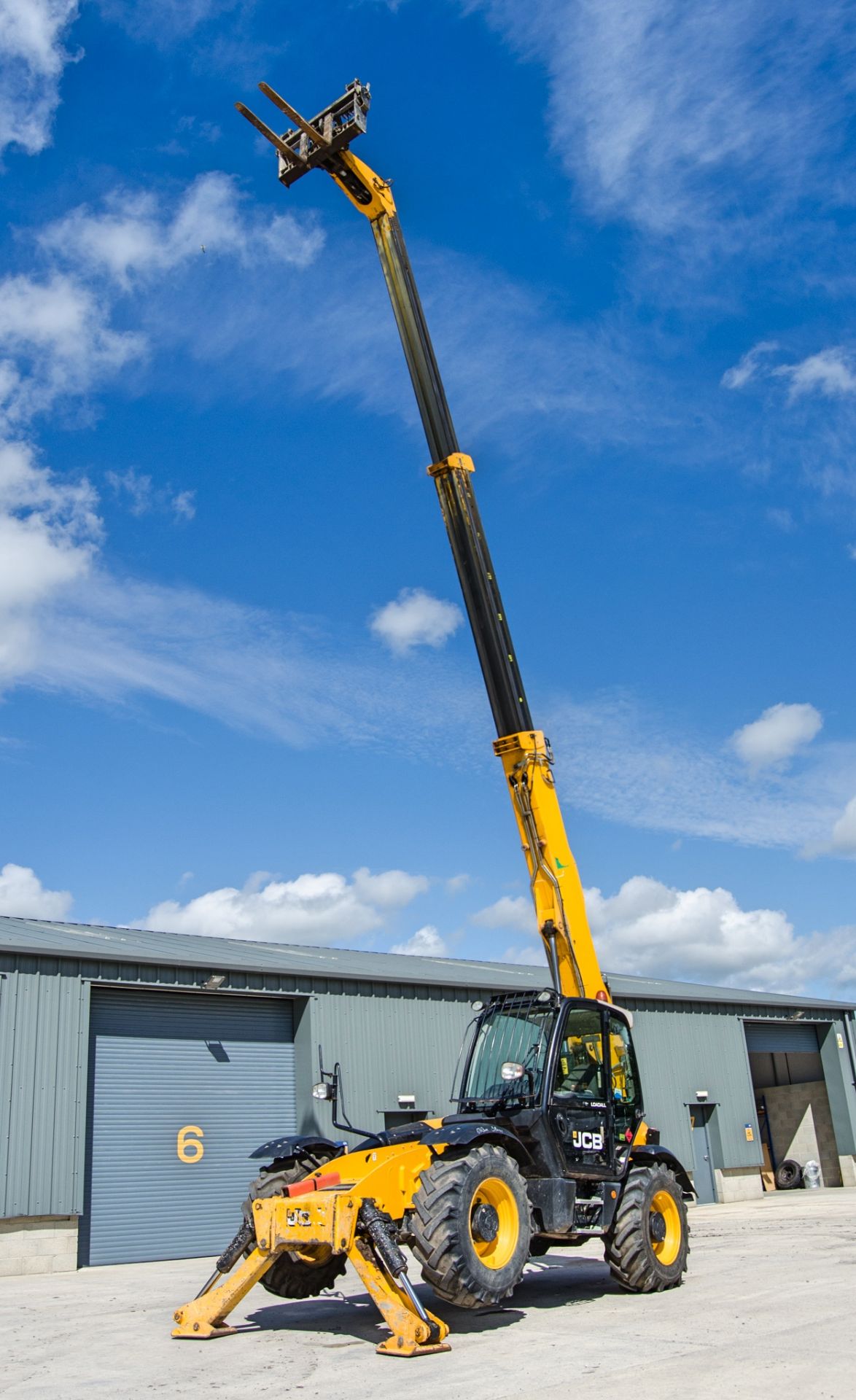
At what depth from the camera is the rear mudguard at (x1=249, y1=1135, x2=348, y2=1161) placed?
35.7 ft

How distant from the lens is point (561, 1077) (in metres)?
11.2

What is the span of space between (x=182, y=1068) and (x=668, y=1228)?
12.5 meters

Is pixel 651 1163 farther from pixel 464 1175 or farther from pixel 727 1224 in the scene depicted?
pixel 727 1224

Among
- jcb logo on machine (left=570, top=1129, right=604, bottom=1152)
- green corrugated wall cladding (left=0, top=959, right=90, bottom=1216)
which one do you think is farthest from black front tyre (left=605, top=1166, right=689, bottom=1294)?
green corrugated wall cladding (left=0, top=959, right=90, bottom=1216)

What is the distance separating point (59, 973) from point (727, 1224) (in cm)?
1355

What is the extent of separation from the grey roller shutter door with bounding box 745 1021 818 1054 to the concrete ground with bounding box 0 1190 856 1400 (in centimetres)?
2100

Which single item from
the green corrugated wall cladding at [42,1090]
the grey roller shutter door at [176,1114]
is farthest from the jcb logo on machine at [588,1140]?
the grey roller shutter door at [176,1114]

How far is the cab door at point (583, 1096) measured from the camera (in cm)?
1090

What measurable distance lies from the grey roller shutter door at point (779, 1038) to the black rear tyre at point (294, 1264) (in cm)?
2581

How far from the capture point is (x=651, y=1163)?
12.3 metres

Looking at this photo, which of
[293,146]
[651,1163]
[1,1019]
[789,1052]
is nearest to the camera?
[651,1163]

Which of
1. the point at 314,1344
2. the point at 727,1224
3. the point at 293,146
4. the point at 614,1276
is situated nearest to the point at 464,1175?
the point at 314,1344

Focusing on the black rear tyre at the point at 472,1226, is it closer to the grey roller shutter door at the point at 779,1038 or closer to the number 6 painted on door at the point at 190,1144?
the number 6 painted on door at the point at 190,1144

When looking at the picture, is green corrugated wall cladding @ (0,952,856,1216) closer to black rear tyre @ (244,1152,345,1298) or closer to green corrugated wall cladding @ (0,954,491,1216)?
green corrugated wall cladding @ (0,954,491,1216)
